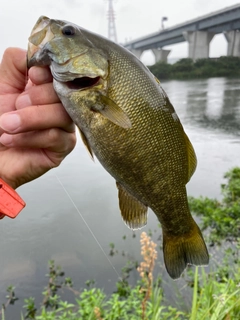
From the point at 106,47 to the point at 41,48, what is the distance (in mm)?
255

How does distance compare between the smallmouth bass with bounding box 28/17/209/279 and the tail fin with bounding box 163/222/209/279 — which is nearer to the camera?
the smallmouth bass with bounding box 28/17/209/279

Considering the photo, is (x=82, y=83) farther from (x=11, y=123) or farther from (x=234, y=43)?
(x=234, y=43)

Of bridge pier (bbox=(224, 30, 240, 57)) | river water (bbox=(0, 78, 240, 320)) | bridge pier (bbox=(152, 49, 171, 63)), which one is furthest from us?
bridge pier (bbox=(152, 49, 171, 63))

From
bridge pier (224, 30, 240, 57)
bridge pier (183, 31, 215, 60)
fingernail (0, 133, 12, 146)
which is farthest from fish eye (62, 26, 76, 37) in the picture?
bridge pier (183, 31, 215, 60)

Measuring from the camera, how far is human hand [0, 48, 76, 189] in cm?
147

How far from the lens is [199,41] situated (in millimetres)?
25047

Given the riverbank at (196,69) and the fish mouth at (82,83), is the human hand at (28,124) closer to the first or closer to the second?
the fish mouth at (82,83)

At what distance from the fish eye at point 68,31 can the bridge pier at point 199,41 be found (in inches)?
1006

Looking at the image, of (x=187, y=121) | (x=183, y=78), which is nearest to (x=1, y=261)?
(x=187, y=121)

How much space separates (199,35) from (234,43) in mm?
4902

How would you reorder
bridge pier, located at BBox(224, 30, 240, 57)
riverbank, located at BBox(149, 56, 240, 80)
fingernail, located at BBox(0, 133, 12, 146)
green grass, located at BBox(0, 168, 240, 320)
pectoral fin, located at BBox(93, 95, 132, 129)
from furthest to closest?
riverbank, located at BBox(149, 56, 240, 80) → bridge pier, located at BBox(224, 30, 240, 57) → green grass, located at BBox(0, 168, 240, 320) → fingernail, located at BBox(0, 133, 12, 146) → pectoral fin, located at BBox(93, 95, 132, 129)

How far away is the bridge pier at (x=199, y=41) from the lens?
25047 millimetres

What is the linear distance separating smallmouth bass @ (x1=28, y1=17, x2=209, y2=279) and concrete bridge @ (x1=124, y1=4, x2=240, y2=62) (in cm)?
1538

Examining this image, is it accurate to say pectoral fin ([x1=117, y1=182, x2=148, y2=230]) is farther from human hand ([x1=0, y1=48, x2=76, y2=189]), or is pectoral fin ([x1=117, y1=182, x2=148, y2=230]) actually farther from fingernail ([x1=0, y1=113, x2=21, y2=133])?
fingernail ([x1=0, y1=113, x2=21, y2=133])
